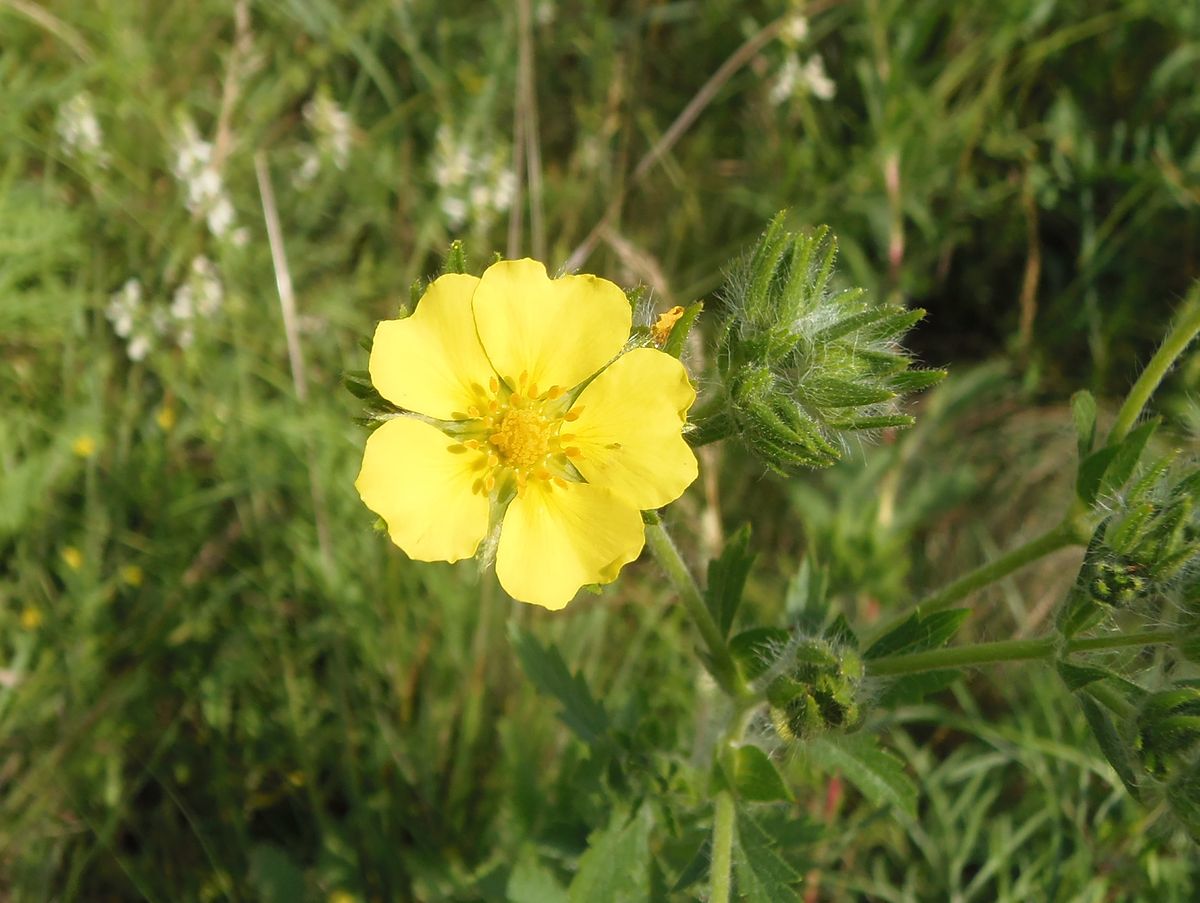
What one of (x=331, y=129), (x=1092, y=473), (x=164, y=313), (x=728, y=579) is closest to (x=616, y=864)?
(x=728, y=579)

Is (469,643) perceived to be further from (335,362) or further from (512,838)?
(335,362)

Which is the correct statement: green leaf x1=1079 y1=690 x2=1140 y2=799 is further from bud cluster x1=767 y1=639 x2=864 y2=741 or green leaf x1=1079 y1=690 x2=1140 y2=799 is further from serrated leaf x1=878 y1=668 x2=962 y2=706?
bud cluster x1=767 y1=639 x2=864 y2=741

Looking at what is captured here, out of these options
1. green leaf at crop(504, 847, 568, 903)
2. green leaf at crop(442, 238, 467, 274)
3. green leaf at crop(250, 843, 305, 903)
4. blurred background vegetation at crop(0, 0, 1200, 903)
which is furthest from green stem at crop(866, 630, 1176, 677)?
green leaf at crop(250, 843, 305, 903)

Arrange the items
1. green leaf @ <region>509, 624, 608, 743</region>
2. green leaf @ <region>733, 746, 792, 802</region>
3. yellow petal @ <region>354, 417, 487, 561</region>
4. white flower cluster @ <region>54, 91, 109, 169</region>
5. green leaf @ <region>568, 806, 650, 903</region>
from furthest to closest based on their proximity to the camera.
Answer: white flower cluster @ <region>54, 91, 109, 169</region> → green leaf @ <region>509, 624, 608, 743</region> → green leaf @ <region>568, 806, 650, 903</region> → green leaf @ <region>733, 746, 792, 802</region> → yellow petal @ <region>354, 417, 487, 561</region>

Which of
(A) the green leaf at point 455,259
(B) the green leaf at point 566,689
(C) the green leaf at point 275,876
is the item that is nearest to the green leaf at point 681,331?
(A) the green leaf at point 455,259

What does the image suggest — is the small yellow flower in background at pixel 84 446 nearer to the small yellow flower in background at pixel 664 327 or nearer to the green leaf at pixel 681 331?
the small yellow flower in background at pixel 664 327

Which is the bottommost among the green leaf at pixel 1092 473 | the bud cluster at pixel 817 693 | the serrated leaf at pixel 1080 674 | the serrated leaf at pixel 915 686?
the serrated leaf at pixel 1080 674

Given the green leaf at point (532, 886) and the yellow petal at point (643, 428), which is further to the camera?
the green leaf at point (532, 886)
